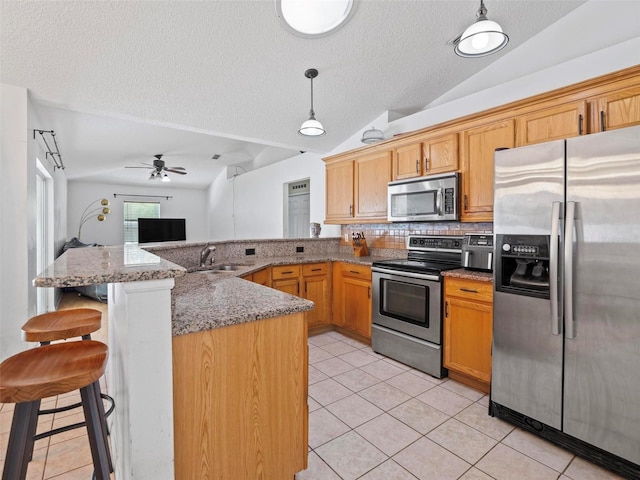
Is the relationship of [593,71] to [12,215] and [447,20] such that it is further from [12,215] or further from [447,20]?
[12,215]

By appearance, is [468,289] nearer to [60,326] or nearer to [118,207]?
[60,326]

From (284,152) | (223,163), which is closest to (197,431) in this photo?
(284,152)

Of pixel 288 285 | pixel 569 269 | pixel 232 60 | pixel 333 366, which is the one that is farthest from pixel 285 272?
pixel 569 269

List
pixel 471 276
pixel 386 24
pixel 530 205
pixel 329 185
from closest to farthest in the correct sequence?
pixel 530 205
pixel 471 276
pixel 386 24
pixel 329 185

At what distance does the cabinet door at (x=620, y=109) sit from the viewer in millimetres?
1923

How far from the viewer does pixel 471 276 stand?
7.87 feet

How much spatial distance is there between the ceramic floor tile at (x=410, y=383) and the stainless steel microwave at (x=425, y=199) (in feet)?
4.57

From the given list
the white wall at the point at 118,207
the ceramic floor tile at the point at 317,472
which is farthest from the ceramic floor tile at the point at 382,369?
the white wall at the point at 118,207

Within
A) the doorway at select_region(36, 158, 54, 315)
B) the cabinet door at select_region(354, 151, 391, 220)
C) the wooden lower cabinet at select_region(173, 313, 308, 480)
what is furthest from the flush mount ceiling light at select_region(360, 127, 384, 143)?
the doorway at select_region(36, 158, 54, 315)

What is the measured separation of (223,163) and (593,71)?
6808 mm

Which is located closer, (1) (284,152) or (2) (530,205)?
(2) (530,205)

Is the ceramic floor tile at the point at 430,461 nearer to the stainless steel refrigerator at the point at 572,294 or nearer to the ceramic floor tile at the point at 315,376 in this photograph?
the stainless steel refrigerator at the point at 572,294

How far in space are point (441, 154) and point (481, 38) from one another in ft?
3.70

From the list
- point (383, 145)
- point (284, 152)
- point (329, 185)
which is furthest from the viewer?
point (284, 152)
